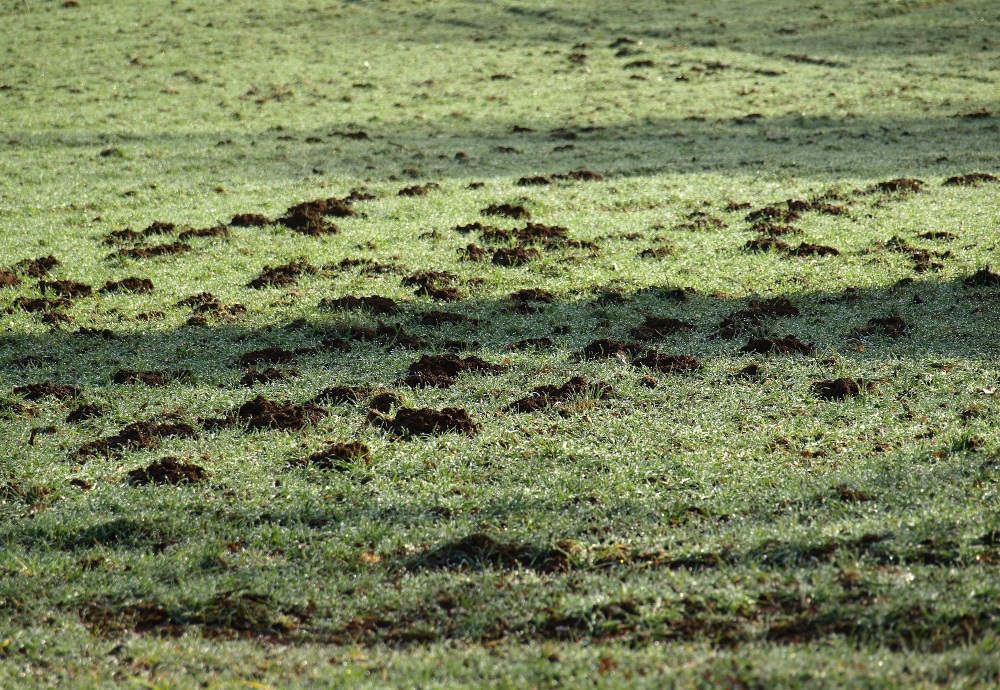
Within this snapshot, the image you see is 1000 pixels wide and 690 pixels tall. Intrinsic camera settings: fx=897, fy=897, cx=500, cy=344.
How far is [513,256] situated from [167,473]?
759 cm

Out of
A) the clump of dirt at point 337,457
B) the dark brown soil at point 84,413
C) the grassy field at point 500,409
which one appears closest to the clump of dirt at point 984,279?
the grassy field at point 500,409

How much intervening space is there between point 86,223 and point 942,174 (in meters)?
16.9

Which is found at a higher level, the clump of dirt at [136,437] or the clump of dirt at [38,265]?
→ the clump of dirt at [38,265]

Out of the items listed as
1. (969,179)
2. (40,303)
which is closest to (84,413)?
(40,303)

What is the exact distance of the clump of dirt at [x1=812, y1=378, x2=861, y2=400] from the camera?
851cm

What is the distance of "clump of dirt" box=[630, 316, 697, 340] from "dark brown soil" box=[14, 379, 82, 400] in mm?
6103

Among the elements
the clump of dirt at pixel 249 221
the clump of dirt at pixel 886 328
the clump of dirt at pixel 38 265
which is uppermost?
the clump of dirt at pixel 249 221

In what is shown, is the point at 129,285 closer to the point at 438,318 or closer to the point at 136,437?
the point at 438,318

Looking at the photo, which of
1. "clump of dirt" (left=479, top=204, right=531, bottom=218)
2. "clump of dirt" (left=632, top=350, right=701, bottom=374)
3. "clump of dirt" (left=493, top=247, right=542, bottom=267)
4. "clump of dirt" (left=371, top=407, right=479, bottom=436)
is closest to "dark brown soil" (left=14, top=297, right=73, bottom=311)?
"clump of dirt" (left=371, top=407, right=479, bottom=436)

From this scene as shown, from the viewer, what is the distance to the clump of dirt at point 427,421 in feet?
26.6

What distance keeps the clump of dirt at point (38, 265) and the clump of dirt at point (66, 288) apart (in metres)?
0.66

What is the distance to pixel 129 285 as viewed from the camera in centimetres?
1270

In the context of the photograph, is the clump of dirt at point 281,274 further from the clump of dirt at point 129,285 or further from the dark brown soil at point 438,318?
the dark brown soil at point 438,318

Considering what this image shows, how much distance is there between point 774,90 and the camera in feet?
94.4
